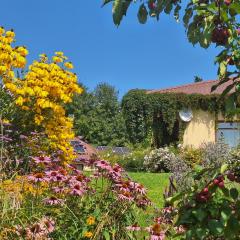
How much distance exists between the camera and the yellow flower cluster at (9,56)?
8.07 meters

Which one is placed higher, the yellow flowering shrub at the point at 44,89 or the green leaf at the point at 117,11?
the yellow flowering shrub at the point at 44,89

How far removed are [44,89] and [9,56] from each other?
0.76 meters

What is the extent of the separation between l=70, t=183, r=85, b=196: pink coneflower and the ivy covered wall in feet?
61.1

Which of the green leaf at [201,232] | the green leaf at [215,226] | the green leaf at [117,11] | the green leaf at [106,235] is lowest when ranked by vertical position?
the green leaf at [106,235]

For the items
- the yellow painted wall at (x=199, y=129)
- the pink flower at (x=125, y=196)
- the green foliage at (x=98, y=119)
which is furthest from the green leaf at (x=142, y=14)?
the green foliage at (x=98, y=119)

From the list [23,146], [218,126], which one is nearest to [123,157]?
[218,126]

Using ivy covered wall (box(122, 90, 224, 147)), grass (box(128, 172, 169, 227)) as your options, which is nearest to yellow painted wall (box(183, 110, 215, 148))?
ivy covered wall (box(122, 90, 224, 147))

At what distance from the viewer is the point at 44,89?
26.5 ft

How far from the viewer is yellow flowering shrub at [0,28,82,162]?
7.94 metres

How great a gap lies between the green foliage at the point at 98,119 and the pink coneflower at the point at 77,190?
29.3 metres

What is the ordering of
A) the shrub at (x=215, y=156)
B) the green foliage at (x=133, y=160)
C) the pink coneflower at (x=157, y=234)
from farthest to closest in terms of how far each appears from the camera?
the green foliage at (x=133, y=160) → the shrub at (x=215, y=156) → the pink coneflower at (x=157, y=234)

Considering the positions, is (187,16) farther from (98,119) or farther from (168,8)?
(98,119)

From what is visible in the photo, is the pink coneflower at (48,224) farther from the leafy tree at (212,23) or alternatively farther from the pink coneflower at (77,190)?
the leafy tree at (212,23)

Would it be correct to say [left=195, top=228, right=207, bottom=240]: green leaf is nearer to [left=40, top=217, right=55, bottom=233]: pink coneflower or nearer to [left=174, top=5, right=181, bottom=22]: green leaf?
[left=174, top=5, right=181, bottom=22]: green leaf
